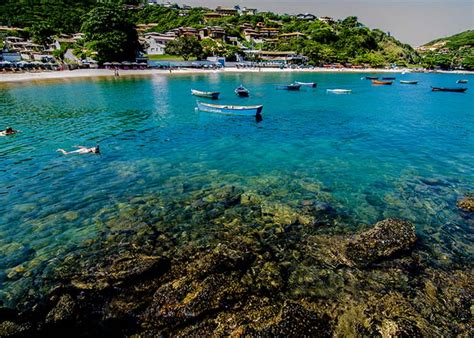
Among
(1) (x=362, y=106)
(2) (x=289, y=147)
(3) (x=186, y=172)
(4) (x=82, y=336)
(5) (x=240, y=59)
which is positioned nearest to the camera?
(4) (x=82, y=336)

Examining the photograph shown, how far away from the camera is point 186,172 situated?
74.2 ft

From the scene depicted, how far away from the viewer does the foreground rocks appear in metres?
9.02

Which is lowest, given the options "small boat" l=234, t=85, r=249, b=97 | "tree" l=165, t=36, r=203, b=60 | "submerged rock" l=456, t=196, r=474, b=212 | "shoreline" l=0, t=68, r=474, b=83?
"shoreline" l=0, t=68, r=474, b=83

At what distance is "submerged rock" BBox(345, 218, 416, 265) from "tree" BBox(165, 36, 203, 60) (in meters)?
146

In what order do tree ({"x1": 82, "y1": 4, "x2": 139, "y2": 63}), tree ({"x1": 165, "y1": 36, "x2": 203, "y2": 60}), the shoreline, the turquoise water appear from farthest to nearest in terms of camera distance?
tree ({"x1": 165, "y1": 36, "x2": 203, "y2": 60})
tree ({"x1": 82, "y1": 4, "x2": 139, "y2": 63})
the shoreline
the turquoise water

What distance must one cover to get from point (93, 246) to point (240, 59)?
6507 inches

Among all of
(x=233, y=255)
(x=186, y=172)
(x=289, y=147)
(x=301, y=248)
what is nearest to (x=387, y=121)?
(x=289, y=147)

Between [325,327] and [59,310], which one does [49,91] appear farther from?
[325,327]

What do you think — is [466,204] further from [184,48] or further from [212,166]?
[184,48]

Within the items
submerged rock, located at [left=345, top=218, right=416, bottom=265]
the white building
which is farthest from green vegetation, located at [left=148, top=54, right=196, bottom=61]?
submerged rock, located at [left=345, top=218, right=416, bottom=265]

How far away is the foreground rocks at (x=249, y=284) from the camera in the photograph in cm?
902

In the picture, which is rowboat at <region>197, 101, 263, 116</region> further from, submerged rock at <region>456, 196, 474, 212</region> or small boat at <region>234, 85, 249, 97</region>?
submerged rock at <region>456, 196, 474, 212</region>

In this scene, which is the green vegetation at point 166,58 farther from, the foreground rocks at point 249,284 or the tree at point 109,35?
the foreground rocks at point 249,284

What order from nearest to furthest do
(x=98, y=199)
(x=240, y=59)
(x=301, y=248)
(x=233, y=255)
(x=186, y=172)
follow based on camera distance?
(x=233, y=255), (x=301, y=248), (x=98, y=199), (x=186, y=172), (x=240, y=59)
